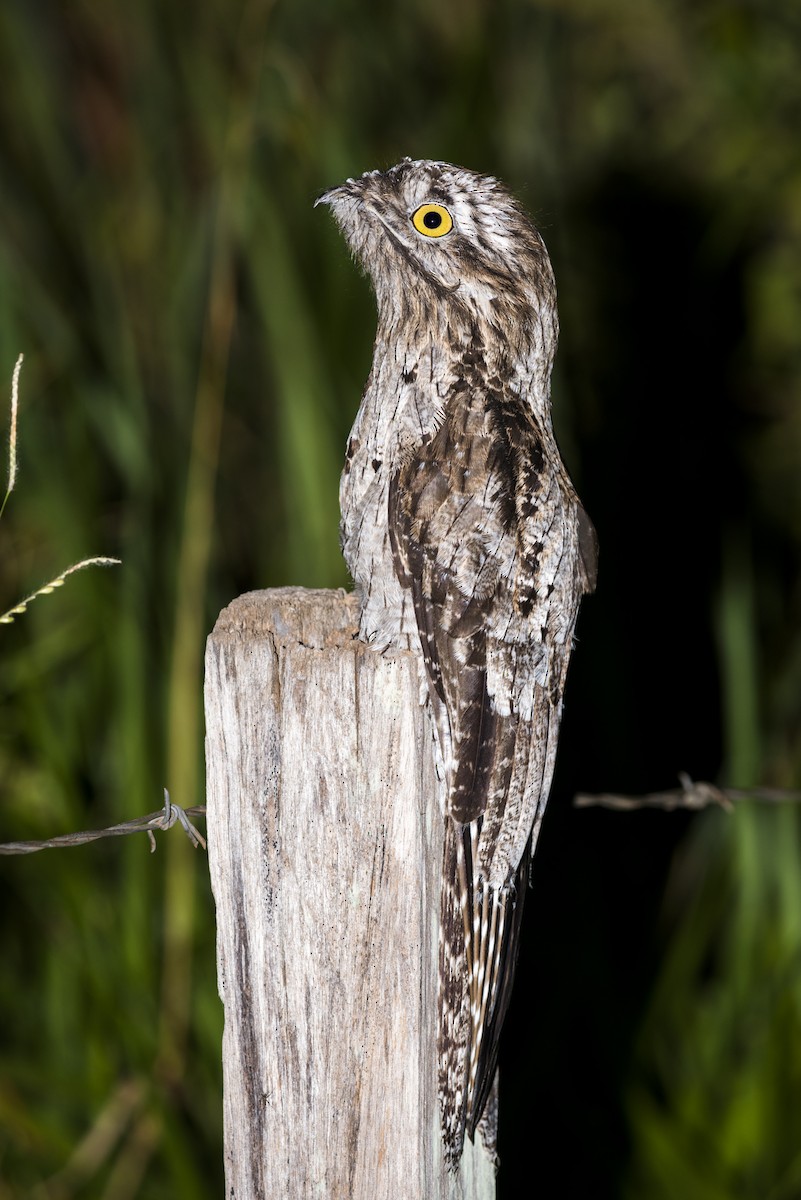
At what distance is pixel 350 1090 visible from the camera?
1.64 m

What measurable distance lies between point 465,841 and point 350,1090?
41 cm

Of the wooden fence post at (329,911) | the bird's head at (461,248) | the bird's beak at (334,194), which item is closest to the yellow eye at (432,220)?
the bird's head at (461,248)

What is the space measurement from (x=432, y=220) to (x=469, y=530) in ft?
2.18

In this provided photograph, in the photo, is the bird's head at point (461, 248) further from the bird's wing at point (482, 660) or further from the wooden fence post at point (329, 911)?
the wooden fence post at point (329, 911)

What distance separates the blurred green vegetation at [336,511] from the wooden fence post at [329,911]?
1.34 meters

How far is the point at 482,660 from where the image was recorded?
1909 mm

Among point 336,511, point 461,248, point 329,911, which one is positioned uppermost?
point 461,248

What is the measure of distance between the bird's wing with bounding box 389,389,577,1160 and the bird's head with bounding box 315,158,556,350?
21 cm

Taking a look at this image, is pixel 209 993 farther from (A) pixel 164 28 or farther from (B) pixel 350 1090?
(A) pixel 164 28

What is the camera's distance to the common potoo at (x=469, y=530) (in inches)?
72.2

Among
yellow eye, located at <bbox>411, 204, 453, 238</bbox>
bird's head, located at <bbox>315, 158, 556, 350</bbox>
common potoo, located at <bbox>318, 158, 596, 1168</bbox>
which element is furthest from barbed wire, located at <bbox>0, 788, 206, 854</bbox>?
yellow eye, located at <bbox>411, 204, 453, 238</bbox>

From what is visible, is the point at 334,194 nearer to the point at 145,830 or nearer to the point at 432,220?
the point at 432,220

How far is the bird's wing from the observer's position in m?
1.81

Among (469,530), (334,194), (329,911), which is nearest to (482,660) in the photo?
(469,530)
